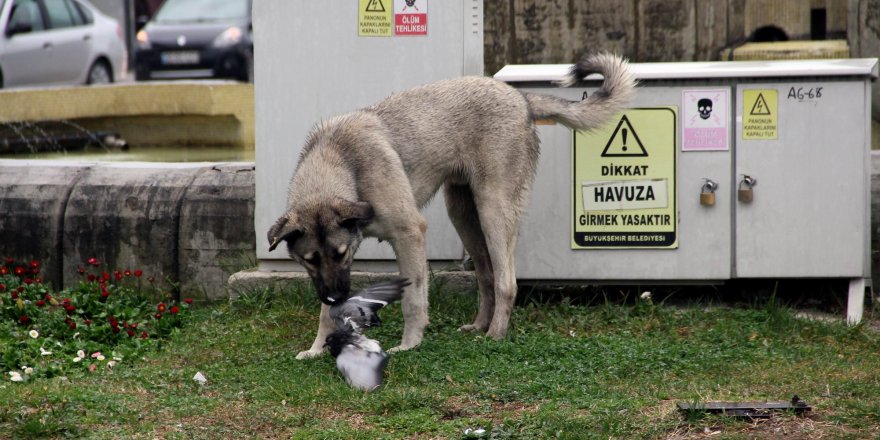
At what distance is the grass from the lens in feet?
16.4

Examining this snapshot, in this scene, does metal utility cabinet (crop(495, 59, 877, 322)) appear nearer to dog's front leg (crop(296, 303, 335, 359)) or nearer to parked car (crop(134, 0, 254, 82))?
dog's front leg (crop(296, 303, 335, 359))

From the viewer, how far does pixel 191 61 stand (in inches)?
771

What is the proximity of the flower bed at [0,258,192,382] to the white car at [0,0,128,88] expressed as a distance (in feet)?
32.3

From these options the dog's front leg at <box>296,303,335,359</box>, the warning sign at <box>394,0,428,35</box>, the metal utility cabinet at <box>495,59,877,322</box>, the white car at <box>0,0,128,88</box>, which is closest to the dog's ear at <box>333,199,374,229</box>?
the dog's front leg at <box>296,303,335,359</box>

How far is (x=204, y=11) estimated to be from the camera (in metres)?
20.0

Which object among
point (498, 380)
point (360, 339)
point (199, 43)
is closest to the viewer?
point (498, 380)

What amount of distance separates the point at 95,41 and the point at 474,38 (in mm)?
12847

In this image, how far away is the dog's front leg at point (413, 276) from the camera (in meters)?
6.44

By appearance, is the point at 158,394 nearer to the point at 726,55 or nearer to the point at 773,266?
the point at 773,266

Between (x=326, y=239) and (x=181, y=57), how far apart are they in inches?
566

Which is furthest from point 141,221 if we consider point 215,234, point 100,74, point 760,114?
point 100,74

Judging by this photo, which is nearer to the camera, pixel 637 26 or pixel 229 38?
pixel 637 26

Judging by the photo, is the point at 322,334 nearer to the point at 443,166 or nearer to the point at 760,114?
the point at 443,166

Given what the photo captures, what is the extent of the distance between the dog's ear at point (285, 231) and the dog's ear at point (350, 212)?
0.71 feet
